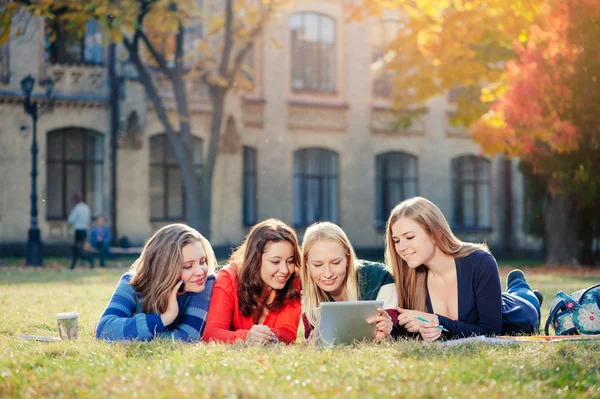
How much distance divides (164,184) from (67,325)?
17408 millimetres

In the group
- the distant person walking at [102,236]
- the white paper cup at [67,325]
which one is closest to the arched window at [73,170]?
the distant person walking at [102,236]

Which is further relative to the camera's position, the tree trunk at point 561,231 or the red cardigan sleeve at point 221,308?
the tree trunk at point 561,231

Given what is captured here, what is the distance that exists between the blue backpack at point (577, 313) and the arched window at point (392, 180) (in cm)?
1966

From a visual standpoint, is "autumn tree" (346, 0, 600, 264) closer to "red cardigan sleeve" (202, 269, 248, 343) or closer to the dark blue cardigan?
the dark blue cardigan

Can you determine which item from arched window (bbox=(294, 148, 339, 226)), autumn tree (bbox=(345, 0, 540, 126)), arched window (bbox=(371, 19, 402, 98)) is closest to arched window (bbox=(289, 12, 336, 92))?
arched window (bbox=(371, 19, 402, 98))

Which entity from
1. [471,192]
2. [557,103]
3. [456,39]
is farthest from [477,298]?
[471,192]

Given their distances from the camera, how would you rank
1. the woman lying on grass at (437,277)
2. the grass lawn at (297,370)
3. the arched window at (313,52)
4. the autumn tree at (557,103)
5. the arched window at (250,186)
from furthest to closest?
the arched window at (313,52) < the arched window at (250,186) < the autumn tree at (557,103) < the woman lying on grass at (437,277) < the grass lawn at (297,370)

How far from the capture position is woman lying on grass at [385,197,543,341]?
19.3 ft

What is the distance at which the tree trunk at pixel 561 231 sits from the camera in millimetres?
20578

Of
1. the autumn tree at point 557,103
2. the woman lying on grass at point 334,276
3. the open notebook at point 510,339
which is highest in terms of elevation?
the autumn tree at point 557,103

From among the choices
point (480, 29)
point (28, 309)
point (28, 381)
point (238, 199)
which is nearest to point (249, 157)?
point (238, 199)

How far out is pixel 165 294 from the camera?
5.93 metres

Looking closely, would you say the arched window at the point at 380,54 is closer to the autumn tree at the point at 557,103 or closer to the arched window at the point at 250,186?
the arched window at the point at 250,186

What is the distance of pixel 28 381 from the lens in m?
4.34
